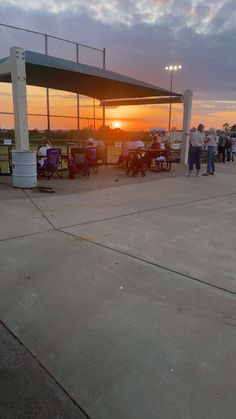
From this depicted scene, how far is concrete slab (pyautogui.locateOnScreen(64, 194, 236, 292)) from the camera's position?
402cm

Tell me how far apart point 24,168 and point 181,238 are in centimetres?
522

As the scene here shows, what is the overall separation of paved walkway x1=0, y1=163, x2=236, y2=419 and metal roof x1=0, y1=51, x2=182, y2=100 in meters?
5.51

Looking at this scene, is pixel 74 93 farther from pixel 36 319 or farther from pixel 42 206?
pixel 36 319

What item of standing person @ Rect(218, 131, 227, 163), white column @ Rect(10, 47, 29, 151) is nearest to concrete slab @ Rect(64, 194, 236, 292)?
white column @ Rect(10, 47, 29, 151)

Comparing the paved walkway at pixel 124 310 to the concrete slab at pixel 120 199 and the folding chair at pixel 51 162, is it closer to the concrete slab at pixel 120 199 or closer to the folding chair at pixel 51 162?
the concrete slab at pixel 120 199

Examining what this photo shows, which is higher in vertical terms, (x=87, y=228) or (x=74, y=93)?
(x=74, y=93)

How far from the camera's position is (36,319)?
292cm

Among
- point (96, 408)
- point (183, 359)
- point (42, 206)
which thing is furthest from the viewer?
point (42, 206)

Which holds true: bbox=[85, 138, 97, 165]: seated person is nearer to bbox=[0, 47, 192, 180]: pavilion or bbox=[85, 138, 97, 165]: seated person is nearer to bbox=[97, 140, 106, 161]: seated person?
bbox=[97, 140, 106, 161]: seated person

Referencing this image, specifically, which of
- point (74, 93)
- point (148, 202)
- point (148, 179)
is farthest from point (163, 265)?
point (74, 93)

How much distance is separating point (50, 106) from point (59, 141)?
1654mm

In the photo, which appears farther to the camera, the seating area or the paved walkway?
the seating area

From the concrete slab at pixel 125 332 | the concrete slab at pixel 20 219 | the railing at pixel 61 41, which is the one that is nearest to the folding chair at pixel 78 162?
the railing at pixel 61 41

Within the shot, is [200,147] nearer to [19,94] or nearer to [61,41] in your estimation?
[19,94]
